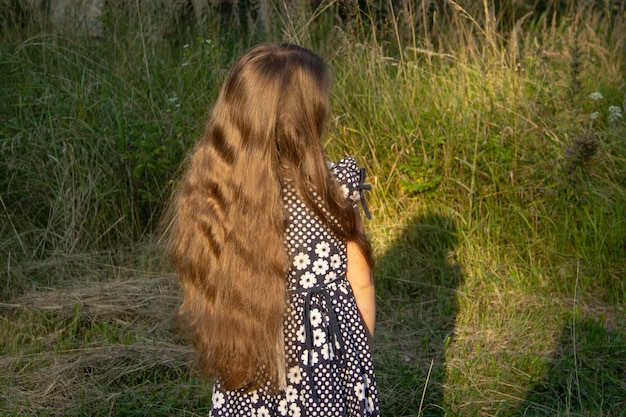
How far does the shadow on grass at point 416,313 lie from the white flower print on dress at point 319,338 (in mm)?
929

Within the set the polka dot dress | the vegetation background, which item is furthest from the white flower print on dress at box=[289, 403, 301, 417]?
the vegetation background

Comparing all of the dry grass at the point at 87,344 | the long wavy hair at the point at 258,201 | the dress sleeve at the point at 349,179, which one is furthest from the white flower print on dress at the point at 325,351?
the dry grass at the point at 87,344

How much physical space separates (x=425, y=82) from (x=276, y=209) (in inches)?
122

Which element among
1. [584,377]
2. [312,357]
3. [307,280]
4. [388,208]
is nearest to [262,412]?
[312,357]

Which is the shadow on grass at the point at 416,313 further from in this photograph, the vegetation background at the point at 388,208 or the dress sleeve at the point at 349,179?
the dress sleeve at the point at 349,179

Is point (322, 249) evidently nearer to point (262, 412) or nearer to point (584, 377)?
point (262, 412)

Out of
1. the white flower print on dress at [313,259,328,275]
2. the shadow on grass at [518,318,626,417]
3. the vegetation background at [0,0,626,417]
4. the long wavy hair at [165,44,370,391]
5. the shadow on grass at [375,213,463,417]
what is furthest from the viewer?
the vegetation background at [0,0,626,417]

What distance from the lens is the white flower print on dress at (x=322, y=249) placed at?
2199mm

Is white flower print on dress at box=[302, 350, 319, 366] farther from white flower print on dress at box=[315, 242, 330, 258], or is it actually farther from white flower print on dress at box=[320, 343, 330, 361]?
white flower print on dress at box=[315, 242, 330, 258]

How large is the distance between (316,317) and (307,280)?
10cm

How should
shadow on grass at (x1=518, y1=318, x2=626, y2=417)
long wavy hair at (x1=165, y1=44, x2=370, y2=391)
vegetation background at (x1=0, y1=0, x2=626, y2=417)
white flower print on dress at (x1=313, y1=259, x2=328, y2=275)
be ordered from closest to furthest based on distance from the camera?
long wavy hair at (x1=165, y1=44, x2=370, y2=391) → white flower print on dress at (x1=313, y1=259, x2=328, y2=275) → shadow on grass at (x1=518, y1=318, x2=626, y2=417) → vegetation background at (x1=0, y1=0, x2=626, y2=417)

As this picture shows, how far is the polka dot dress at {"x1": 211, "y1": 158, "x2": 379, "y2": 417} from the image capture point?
219 centimetres

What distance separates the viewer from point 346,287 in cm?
225

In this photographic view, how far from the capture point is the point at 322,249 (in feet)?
7.22
